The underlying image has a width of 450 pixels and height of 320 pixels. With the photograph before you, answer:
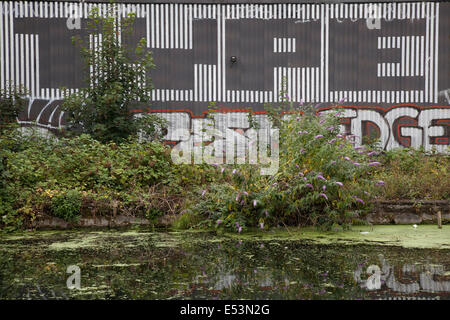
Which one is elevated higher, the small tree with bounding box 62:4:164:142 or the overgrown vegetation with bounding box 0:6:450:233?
the small tree with bounding box 62:4:164:142

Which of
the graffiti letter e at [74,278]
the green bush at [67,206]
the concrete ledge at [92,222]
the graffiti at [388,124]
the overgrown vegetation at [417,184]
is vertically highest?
the graffiti at [388,124]

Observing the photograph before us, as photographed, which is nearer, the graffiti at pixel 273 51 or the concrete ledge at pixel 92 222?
the concrete ledge at pixel 92 222

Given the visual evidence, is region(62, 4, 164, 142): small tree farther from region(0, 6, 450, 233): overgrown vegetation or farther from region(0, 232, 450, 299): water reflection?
region(0, 232, 450, 299): water reflection

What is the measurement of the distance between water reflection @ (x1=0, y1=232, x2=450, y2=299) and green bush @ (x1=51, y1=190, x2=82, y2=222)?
1018 mm

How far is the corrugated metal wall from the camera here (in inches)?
548

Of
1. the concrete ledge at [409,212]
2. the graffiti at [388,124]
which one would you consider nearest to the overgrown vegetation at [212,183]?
the concrete ledge at [409,212]

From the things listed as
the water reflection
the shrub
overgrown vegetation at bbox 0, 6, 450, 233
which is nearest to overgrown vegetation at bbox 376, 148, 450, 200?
overgrown vegetation at bbox 0, 6, 450, 233

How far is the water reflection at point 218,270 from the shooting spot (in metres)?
4.09

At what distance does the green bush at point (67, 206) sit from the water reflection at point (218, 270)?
40.1 inches

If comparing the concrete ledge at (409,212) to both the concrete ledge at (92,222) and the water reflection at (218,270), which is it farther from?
the concrete ledge at (92,222)

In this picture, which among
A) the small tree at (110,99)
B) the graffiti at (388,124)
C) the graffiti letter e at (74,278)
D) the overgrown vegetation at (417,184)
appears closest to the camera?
the graffiti letter e at (74,278)

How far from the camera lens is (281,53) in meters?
14.2

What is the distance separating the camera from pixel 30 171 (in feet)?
27.2

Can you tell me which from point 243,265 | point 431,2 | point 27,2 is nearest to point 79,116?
point 27,2
